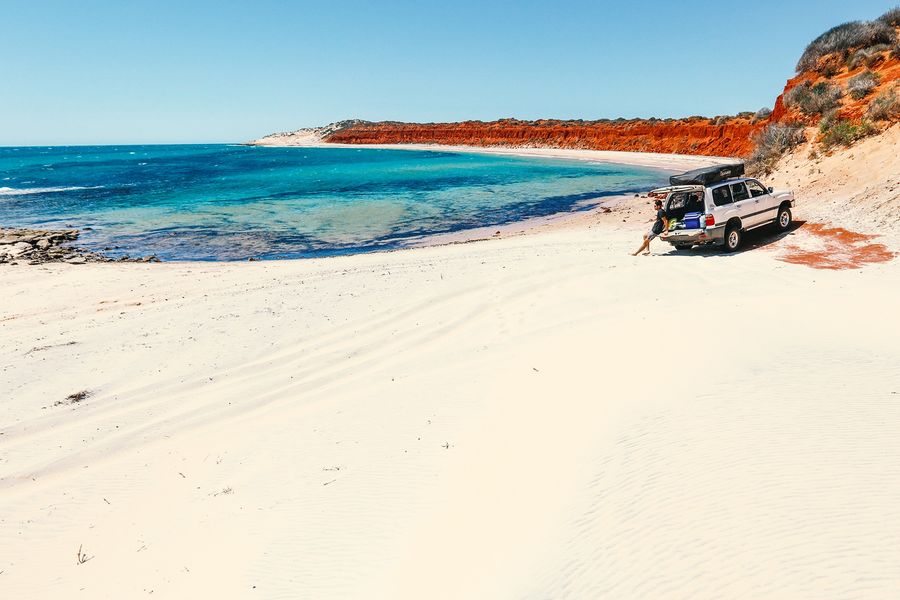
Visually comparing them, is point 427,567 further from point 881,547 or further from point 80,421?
point 80,421

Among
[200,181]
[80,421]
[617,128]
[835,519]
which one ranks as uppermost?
[617,128]

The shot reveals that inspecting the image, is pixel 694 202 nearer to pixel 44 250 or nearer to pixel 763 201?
pixel 763 201

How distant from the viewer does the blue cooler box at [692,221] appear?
13750mm

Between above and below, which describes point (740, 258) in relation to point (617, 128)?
below

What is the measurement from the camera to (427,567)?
4285mm

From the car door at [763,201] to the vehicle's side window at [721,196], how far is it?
3.51 feet

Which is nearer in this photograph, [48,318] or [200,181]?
[48,318]

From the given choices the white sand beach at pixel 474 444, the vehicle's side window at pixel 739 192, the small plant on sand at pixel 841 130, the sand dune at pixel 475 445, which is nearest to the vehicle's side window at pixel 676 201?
the vehicle's side window at pixel 739 192

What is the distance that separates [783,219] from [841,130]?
25.2ft

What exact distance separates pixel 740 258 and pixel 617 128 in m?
80.4

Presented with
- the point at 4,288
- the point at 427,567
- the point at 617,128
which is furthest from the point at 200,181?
the point at 617,128

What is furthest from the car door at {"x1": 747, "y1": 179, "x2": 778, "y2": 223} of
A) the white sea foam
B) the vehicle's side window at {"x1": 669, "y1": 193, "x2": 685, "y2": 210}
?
the white sea foam

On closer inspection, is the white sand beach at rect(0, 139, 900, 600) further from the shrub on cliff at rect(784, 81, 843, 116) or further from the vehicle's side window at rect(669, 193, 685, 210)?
the shrub on cliff at rect(784, 81, 843, 116)

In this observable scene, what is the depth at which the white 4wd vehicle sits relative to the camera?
44.8ft
